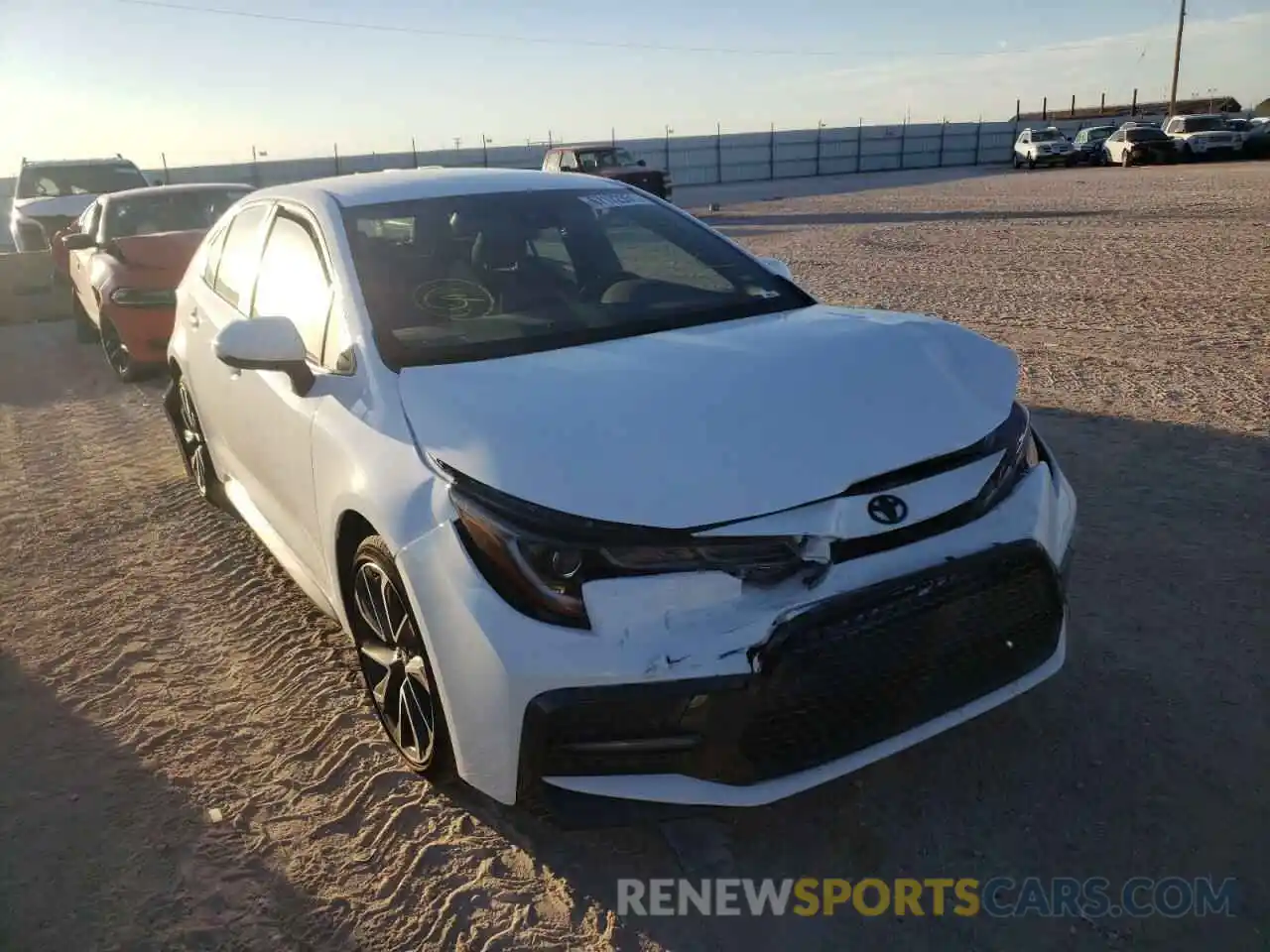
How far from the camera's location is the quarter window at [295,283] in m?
3.25

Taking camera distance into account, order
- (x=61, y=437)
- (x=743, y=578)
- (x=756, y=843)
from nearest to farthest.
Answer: (x=743, y=578) → (x=756, y=843) → (x=61, y=437)

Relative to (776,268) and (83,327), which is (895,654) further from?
(83,327)

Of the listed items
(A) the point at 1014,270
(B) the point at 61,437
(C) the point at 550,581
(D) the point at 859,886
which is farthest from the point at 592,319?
(A) the point at 1014,270

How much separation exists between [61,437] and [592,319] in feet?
16.5

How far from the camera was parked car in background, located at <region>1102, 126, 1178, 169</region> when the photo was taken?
31531mm

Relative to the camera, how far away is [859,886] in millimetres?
2396

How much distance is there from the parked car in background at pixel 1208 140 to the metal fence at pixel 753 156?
1232cm

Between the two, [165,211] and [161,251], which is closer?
[161,251]

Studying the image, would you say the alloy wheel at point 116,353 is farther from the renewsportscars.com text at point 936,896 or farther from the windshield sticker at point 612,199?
the renewsportscars.com text at point 936,896

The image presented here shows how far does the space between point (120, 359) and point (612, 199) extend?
594cm

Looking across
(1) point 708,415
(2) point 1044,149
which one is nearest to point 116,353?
(1) point 708,415

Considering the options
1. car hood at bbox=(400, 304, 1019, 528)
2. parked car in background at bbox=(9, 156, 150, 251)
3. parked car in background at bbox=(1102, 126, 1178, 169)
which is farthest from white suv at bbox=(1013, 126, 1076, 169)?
car hood at bbox=(400, 304, 1019, 528)

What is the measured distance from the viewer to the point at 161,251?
7.75 m

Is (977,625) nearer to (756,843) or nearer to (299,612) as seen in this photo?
(756,843)
